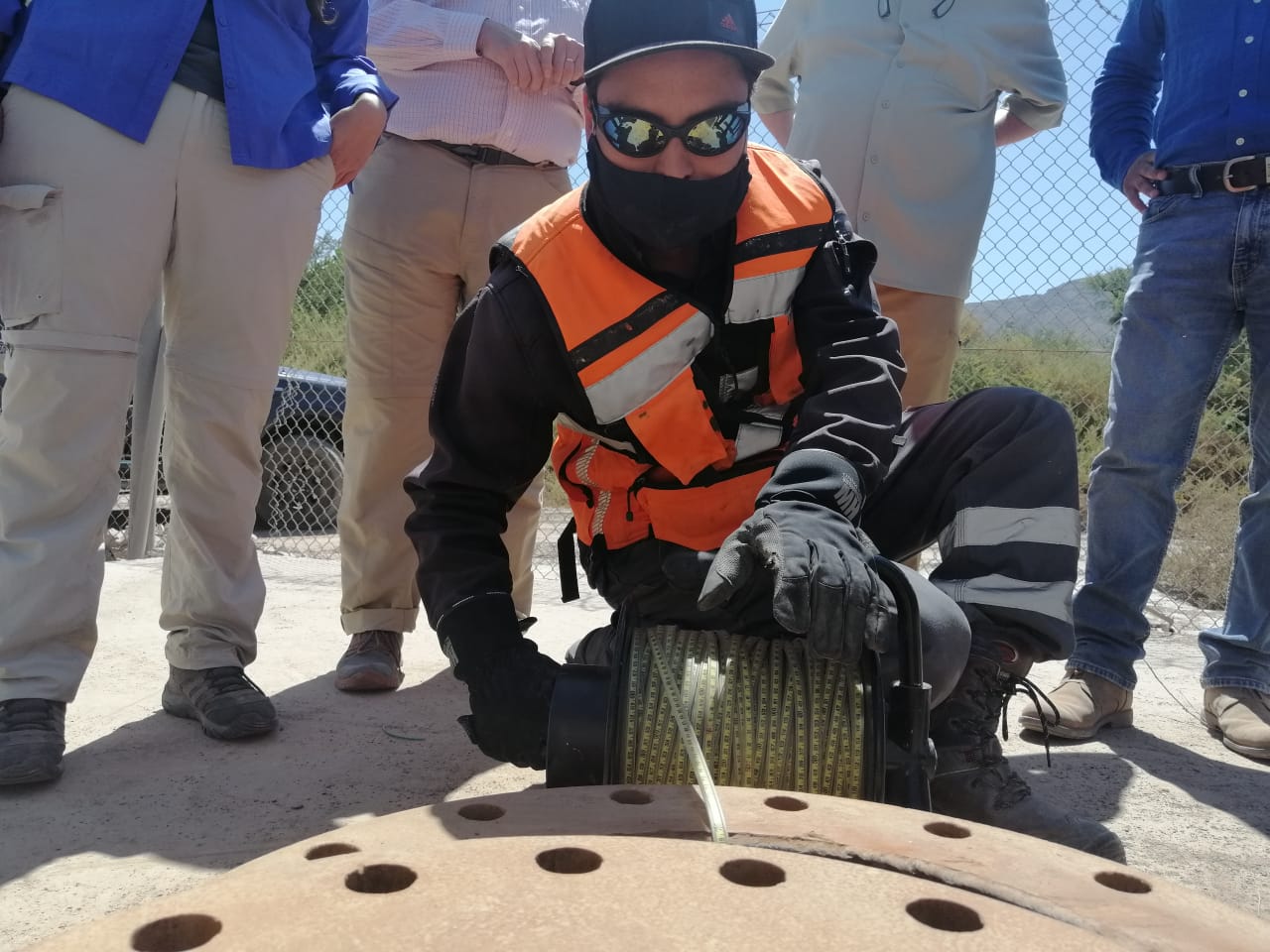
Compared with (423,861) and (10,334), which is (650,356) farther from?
(10,334)

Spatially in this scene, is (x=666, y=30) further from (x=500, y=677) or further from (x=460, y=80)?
(x=460, y=80)

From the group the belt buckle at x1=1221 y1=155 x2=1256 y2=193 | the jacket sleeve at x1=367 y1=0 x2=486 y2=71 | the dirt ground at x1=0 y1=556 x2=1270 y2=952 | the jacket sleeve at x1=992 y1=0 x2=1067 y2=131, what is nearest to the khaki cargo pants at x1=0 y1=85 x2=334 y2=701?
the dirt ground at x1=0 y1=556 x2=1270 y2=952

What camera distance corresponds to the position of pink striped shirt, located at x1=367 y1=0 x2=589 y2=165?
9.79 feet

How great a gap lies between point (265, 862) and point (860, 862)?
0.64 meters

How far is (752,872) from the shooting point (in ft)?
3.83

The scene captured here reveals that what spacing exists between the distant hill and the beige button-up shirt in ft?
9.54

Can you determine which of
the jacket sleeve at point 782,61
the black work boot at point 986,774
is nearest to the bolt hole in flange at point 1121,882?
the black work boot at point 986,774

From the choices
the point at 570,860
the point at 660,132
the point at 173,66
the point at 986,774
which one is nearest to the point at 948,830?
the point at 570,860

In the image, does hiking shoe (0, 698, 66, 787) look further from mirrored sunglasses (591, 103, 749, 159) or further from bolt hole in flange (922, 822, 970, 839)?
bolt hole in flange (922, 822, 970, 839)

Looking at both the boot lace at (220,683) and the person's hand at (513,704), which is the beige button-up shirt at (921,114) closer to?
the person's hand at (513,704)

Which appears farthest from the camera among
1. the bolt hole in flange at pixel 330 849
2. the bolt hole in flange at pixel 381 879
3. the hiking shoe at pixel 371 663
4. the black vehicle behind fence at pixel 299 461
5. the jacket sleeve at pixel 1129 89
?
the black vehicle behind fence at pixel 299 461

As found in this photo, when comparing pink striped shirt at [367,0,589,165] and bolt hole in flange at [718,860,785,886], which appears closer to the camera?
bolt hole in flange at [718,860,785,886]

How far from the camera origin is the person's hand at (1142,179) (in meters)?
3.06

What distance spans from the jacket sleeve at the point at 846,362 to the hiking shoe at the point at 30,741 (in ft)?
5.22
